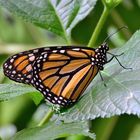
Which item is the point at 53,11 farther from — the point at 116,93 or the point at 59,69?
the point at 116,93

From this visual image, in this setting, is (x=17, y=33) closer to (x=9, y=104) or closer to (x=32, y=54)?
(x=9, y=104)

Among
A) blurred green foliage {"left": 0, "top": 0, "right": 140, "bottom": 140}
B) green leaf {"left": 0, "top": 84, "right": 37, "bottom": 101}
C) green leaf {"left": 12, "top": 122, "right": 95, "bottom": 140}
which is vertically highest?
green leaf {"left": 0, "top": 84, "right": 37, "bottom": 101}

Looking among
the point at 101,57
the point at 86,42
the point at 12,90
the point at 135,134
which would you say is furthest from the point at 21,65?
the point at 86,42

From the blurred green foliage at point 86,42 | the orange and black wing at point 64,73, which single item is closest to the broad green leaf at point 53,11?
the orange and black wing at point 64,73

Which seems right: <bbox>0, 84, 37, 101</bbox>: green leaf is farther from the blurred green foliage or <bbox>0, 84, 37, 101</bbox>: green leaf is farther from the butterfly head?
the blurred green foliage

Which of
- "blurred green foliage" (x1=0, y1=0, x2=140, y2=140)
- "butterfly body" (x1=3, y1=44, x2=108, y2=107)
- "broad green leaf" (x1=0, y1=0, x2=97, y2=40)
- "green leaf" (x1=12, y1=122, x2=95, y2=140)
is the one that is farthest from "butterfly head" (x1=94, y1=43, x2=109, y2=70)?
"blurred green foliage" (x1=0, y1=0, x2=140, y2=140)
